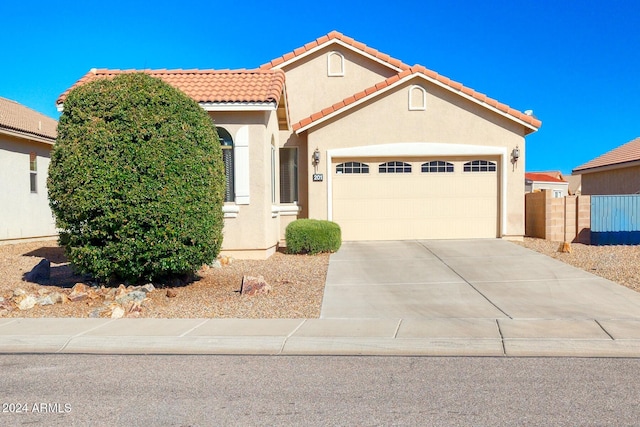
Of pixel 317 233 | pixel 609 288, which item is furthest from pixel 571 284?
pixel 317 233

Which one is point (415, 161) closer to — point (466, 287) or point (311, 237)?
point (311, 237)

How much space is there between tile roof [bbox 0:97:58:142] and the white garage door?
9477 mm

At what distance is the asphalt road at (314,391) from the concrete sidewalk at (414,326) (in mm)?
360

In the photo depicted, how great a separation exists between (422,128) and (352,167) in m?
2.31

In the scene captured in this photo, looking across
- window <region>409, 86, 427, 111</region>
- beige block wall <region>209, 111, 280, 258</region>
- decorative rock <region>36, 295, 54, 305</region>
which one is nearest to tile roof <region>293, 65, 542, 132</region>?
window <region>409, 86, 427, 111</region>

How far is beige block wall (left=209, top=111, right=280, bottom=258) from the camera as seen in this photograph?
14.2 m

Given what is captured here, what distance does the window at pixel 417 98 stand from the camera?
17109 millimetres

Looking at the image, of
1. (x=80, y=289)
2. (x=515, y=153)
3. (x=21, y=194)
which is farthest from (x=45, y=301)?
(x=515, y=153)

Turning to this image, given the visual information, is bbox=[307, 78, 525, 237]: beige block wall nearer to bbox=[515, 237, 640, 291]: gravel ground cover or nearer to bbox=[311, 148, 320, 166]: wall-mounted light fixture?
bbox=[311, 148, 320, 166]: wall-mounted light fixture

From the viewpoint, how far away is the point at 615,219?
17016 mm

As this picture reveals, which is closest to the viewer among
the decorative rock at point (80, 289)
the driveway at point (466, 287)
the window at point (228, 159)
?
the driveway at point (466, 287)

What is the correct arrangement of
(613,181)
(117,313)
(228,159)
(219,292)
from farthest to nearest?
(613,181)
(228,159)
(219,292)
(117,313)

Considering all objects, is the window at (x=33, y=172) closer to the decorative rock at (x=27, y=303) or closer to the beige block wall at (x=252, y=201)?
the beige block wall at (x=252, y=201)

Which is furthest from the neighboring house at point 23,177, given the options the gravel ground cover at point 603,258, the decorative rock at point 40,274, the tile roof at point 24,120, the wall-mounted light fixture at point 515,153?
the gravel ground cover at point 603,258
